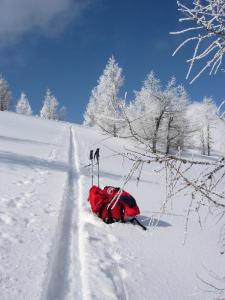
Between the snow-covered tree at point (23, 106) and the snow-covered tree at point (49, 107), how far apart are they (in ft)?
21.1

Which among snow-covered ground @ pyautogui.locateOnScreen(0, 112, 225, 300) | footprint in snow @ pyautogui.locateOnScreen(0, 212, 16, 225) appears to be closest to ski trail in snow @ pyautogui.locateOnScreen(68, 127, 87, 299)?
snow-covered ground @ pyautogui.locateOnScreen(0, 112, 225, 300)

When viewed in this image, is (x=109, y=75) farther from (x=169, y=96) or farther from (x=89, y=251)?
(x=89, y=251)

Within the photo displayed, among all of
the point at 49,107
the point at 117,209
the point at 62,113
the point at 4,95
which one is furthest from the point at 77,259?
the point at 62,113

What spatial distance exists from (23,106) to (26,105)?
1299 millimetres

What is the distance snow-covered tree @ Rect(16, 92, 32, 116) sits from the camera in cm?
9406

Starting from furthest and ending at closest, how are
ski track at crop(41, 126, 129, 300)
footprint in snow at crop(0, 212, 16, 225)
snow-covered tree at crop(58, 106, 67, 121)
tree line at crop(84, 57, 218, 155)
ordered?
snow-covered tree at crop(58, 106, 67, 121)
footprint in snow at crop(0, 212, 16, 225)
ski track at crop(41, 126, 129, 300)
tree line at crop(84, 57, 218, 155)

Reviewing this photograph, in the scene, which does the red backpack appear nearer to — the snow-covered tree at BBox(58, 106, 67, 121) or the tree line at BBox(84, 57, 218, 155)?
the tree line at BBox(84, 57, 218, 155)

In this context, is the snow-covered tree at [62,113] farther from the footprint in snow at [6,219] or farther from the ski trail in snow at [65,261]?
the footprint in snow at [6,219]

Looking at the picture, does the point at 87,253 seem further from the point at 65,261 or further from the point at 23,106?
the point at 23,106

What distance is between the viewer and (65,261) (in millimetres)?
5051

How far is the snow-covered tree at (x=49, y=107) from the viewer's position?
293ft

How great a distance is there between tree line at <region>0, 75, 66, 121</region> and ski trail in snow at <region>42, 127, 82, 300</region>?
70.3 metres

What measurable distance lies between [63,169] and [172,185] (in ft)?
38.9

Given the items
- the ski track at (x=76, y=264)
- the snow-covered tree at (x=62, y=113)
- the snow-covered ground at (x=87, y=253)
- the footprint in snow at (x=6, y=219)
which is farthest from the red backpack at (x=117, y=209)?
the snow-covered tree at (x=62, y=113)
